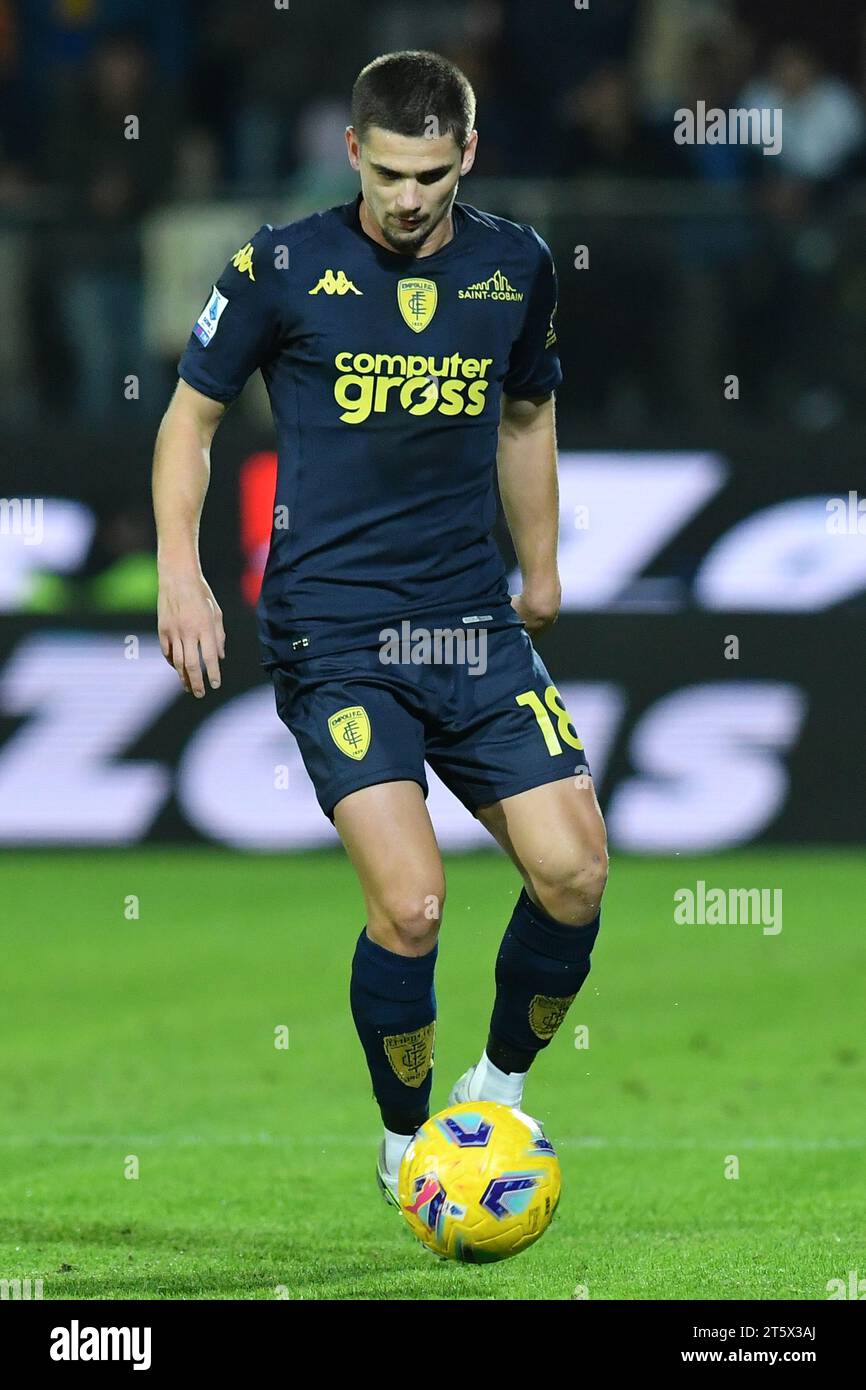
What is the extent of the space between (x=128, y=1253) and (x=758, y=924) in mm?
5077

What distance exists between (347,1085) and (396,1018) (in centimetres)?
235

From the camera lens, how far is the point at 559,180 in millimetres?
12461

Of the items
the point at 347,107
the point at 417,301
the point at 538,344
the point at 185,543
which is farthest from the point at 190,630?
the point at 347,107

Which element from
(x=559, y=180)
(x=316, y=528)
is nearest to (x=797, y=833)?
(x=559, y=180)

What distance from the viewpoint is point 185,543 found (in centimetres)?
514

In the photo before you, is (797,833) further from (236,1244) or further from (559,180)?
(236,1244)

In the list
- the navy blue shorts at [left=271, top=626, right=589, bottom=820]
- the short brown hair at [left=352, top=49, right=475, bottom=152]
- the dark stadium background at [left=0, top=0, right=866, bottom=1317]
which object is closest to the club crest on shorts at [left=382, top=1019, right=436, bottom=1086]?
the navy blue shorts at [left=271, top=626, right=589, bottom=820]

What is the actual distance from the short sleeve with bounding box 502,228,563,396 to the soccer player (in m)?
0.05

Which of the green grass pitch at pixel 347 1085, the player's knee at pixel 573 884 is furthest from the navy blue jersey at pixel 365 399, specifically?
the green grass pitch at pixel 347 1085

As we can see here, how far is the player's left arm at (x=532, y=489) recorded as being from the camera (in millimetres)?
5680

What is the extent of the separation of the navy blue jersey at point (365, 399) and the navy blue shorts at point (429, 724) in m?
0.08

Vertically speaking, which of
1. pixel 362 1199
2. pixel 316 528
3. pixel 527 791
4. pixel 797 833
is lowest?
pixel 797 833

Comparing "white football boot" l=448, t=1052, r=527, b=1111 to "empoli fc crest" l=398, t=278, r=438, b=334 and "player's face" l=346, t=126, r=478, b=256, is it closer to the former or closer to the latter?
"empoli fc crest" l=398, t=278, r=438, b=334
